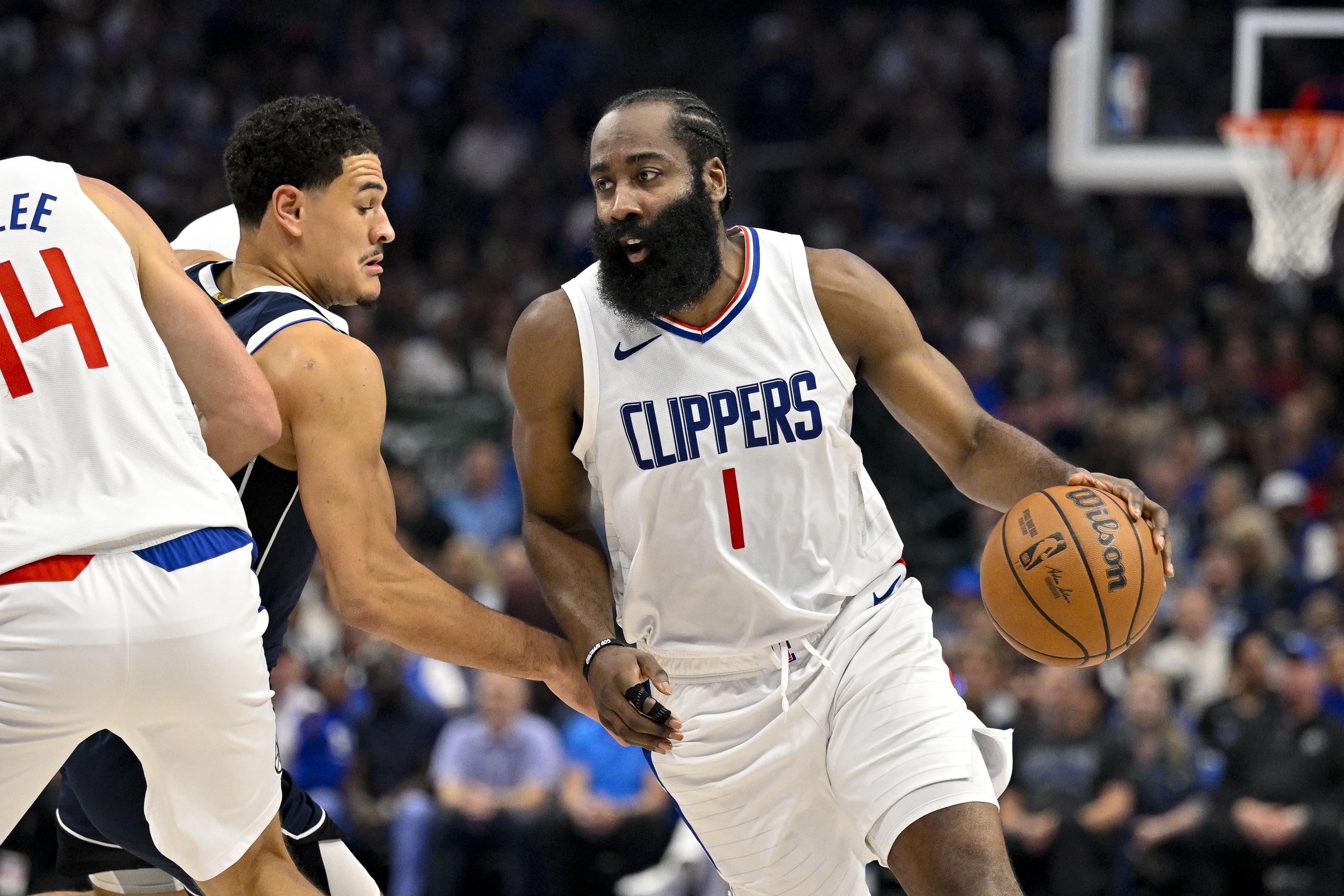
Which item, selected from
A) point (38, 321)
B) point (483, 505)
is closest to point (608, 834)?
point (483, 505)

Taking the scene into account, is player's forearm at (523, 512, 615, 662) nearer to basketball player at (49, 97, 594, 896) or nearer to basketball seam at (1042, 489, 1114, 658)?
basketball player at (49, 97, 594, 896)

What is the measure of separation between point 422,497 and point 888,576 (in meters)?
7.37

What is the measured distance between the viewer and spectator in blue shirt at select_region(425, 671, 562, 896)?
823cm

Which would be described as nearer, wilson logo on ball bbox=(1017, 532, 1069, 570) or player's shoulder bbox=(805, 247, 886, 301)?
wilson logo on ball bbox=(1017, 532, 1069, 570)

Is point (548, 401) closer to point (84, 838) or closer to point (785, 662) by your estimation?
point (785, 662)

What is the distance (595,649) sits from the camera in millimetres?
3777

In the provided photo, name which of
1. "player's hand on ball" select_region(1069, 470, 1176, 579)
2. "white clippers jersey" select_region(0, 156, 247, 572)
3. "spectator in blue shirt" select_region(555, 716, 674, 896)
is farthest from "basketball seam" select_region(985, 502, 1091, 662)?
"spectator in blue shirt" select_region(555, 716, 674, 896)

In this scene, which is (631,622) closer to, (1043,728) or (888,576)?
(888,576)

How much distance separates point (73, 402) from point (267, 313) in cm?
71

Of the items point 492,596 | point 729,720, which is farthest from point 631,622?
point 492,596

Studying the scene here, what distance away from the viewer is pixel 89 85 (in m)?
14.9

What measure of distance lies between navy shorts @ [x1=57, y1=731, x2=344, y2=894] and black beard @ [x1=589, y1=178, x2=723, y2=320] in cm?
142

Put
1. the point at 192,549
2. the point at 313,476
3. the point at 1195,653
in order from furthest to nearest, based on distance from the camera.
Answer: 1. the point at 1195,653
2. the point at 313,476
3. the point at 192,549

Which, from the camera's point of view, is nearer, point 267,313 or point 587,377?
point 267,313
